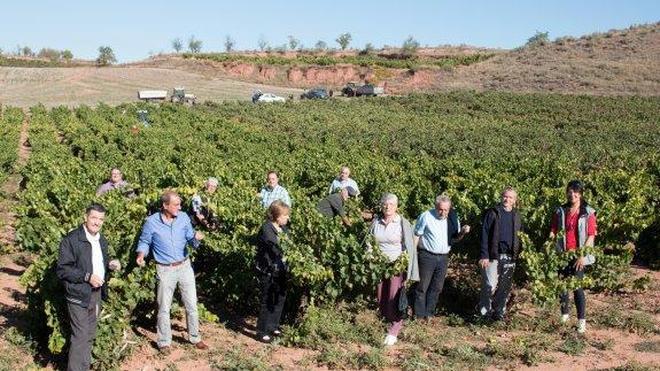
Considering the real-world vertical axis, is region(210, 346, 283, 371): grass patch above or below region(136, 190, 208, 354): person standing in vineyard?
below

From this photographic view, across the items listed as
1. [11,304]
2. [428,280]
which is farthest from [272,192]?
[11,304]

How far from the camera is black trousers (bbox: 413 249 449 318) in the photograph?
728 centimetres

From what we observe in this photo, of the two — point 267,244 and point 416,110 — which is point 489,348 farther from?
point 416,110

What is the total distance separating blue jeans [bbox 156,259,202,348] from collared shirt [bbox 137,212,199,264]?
0.12 metres

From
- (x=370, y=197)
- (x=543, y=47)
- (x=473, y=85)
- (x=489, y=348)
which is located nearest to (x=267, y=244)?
(x=489, y=348)

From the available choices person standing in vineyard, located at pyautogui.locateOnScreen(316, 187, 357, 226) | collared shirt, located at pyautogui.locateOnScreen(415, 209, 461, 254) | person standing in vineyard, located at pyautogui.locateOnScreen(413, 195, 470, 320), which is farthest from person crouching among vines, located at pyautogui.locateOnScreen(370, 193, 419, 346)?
person standing in vineyard, located at pyautogui.locateOnScreen(316, 187, 357, 226)

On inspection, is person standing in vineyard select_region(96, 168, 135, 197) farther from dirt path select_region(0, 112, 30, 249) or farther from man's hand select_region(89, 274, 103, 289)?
man's hand select_region(89, 274, 103, 289)

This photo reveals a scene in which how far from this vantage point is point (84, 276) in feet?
18.2

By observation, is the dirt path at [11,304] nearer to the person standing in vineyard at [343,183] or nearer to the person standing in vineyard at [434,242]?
the person standing in vineyard at [434,242]

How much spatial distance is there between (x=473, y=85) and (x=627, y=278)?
51.7 metres

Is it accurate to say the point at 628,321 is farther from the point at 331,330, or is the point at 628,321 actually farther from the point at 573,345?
the point at 331,330

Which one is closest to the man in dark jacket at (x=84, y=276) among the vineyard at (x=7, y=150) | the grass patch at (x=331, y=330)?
the grass patch at (x=331, y=330)

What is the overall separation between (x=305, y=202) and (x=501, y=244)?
10.8 ft

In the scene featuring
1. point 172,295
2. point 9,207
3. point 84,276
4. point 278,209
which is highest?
point 278,209
